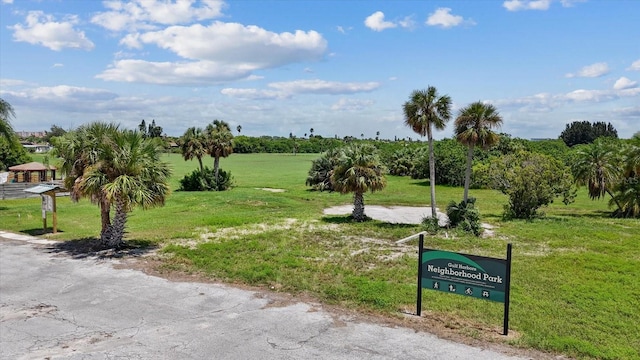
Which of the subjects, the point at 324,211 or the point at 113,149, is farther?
the point at 324,211

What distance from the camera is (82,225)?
22.8m

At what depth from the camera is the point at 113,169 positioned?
52.8ft

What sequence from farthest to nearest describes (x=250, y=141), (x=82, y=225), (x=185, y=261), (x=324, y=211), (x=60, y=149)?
(x=250, y=141) < (x=324, y=211) < (x=82, y=225) < (x=60, y=149) < (x=185, y=261)

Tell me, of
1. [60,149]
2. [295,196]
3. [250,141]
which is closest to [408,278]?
[60,149]

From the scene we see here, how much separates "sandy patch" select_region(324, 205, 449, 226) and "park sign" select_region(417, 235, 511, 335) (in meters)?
13.6

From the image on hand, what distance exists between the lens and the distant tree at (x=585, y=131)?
106 m

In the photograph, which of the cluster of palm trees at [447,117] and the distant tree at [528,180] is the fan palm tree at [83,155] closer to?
the cluster of palm trees at [447,117]

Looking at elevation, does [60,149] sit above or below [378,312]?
above

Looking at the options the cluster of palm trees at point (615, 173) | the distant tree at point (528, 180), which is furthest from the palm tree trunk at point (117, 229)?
the cluster of palm trees at point (615, 173)

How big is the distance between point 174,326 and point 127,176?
298 inches

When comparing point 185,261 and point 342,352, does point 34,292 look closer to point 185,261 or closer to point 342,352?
point 185,261

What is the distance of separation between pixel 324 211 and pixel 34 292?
17588 millimetres

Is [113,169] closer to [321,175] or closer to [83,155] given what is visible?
[83,155]

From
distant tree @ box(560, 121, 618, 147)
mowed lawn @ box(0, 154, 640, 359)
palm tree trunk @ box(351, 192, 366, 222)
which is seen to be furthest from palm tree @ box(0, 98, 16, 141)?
distant tree @ box(560, 121, 618, 147)
